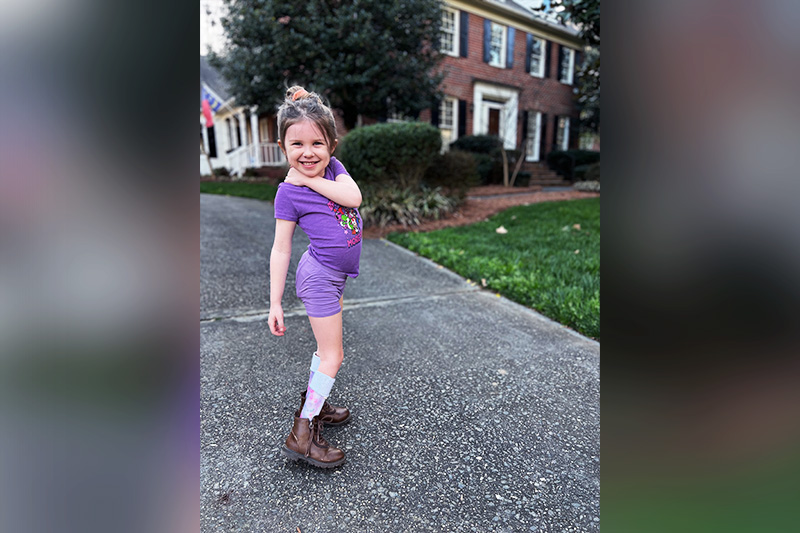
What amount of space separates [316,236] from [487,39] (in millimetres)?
Answer: 17199

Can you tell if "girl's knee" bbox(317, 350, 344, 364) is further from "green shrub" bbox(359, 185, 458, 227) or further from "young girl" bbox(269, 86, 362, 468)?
"green shrub" bbox(359, 185, 458, 227)

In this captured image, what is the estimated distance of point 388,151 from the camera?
6.77 metres

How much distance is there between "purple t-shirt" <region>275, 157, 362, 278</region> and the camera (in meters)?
1.79

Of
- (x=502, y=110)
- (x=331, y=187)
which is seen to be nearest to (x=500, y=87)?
(x=502, y=110)

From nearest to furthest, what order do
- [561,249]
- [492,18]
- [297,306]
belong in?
[297,306] < [561,249] < [492,18]

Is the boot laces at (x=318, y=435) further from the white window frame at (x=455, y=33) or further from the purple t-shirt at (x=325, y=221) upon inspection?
the white window frame at (x=455, y=33)

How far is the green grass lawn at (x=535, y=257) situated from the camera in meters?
3.66

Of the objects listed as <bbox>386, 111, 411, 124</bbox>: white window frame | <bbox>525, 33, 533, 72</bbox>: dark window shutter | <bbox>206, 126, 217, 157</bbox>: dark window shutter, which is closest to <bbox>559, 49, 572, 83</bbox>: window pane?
<bbox>525, 33, 533, 72</bbox>: dark window shutter

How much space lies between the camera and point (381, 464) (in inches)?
74.3
